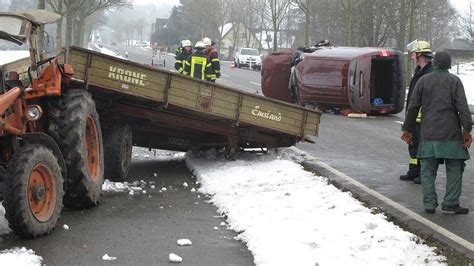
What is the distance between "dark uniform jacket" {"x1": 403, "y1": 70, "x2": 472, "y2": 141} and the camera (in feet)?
22.3

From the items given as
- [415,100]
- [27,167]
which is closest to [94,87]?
[27,167]

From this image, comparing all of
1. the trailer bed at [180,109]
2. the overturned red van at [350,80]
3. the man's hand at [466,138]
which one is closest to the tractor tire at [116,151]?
the trailer bed at [180,109]

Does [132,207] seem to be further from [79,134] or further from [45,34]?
[45,34]

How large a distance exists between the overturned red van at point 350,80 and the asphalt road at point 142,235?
1062 cm

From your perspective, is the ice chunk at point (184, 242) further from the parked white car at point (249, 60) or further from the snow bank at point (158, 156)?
the parked white car at point (249, 60)

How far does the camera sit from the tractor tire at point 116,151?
859cm

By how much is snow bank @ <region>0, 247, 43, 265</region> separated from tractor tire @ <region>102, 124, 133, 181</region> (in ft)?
10.9

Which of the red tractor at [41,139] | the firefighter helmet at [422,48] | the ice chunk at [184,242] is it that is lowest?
the ice chunk at [184,242]

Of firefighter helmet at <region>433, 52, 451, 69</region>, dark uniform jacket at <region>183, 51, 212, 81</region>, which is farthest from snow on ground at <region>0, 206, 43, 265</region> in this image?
dark uniform jacket at <region>183, 51, 212, 81</region>

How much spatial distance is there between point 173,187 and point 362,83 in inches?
406

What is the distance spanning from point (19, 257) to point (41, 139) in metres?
1.44

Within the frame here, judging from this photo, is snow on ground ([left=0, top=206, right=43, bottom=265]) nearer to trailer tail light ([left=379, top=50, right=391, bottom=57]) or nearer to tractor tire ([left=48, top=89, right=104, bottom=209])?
tractor tire ([left=48, top=89, right=104, bottom=209])

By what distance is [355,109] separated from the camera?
61.3ft

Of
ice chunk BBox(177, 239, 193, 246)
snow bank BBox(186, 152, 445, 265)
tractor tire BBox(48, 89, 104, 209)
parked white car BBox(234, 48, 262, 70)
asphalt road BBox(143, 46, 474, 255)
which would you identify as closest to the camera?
snow bank BBox(186, 152, 445, 265)
